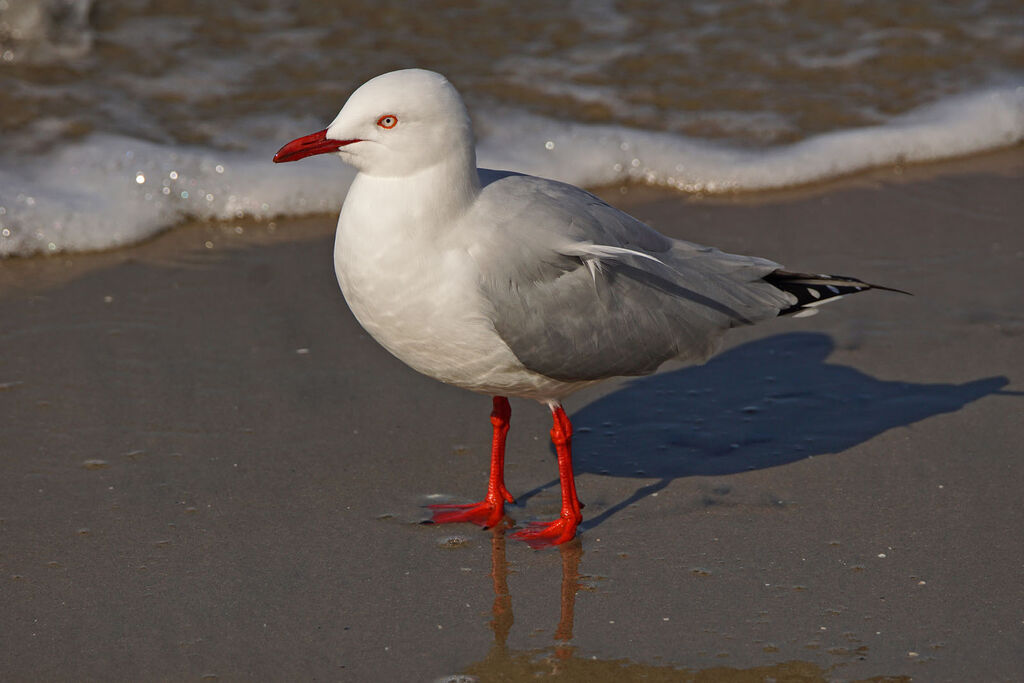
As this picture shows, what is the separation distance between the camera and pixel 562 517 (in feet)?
13.7

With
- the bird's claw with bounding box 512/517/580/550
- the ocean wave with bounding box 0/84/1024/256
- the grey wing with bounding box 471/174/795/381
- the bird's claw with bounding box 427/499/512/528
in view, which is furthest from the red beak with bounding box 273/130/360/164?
the ocean wave with bounding box 0/84/1024/256

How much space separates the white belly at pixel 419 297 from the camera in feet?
12.0

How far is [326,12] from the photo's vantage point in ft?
31.6

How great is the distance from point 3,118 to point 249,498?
4.47 meters

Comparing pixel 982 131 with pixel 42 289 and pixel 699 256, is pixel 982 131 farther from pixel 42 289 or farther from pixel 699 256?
pixel 42 289

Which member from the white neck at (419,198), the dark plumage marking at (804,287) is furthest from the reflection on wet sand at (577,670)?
the dark plumage marking at (804,287)

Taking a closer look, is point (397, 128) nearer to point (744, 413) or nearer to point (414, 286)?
point (414, 286)

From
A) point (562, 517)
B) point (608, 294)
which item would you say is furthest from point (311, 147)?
point (562, 517)

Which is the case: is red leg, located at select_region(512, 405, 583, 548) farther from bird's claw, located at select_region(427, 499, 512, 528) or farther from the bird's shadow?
the bird's shadow

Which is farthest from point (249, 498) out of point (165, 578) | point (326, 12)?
point (326, 12)

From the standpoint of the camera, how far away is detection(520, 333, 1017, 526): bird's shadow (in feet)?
15.2

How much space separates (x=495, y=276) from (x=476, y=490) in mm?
1064

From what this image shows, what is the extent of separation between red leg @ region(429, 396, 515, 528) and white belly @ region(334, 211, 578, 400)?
0.50 meters

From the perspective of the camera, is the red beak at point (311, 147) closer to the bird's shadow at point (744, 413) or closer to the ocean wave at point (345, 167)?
the bird's shadow at point (744, 413)
